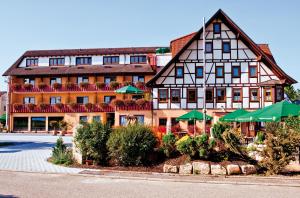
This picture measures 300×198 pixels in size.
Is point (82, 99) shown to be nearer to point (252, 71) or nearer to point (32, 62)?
point (32, 62)

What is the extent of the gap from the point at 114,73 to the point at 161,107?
10200 mm

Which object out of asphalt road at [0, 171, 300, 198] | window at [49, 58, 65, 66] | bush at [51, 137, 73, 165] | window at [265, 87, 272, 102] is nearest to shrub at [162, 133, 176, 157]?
asphalt road at [0, 171, 300, 198]

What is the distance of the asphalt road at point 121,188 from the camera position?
31.8 feet

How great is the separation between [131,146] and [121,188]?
144 inches

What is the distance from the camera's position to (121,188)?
10516 mm

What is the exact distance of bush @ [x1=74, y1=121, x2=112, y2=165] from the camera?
14.9m

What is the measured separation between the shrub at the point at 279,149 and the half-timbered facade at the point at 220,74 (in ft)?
66.5

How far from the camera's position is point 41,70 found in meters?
45.0

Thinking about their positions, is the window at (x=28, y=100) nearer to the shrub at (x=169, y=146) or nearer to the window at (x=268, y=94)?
the window at (x=268, y=94)

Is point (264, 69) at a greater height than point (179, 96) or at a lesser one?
greater

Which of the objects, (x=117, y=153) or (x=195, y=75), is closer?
(x=117, y=153)

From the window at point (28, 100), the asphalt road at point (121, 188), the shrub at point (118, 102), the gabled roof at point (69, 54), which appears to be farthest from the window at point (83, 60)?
the asphalt road at point (121, 188)

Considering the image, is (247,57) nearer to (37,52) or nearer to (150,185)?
(150,185)

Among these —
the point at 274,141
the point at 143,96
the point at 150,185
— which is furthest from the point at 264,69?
the point at 150,185
